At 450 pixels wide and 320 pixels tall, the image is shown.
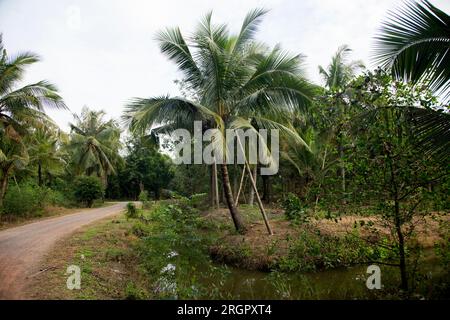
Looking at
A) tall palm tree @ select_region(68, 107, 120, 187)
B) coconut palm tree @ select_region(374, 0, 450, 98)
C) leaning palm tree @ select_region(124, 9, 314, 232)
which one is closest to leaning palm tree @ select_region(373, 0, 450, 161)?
coconut palm tree @ select_region(374, 0, 450, 98)

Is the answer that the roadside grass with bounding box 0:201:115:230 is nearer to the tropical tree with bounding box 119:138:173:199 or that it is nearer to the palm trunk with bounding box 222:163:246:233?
the palm trunk with bounding box 222:163:246:233

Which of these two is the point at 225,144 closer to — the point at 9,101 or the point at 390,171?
the point at 390,171

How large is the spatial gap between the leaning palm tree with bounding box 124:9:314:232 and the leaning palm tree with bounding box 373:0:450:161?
4256 millimetres

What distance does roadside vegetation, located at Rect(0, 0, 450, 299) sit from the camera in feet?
14.4

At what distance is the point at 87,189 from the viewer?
818 inches

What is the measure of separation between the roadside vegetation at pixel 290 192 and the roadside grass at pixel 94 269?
0.04 m

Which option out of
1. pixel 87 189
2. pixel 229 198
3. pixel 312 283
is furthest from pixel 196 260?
pixel 87 189

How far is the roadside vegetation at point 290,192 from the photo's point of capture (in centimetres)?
440

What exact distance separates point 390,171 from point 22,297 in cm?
633

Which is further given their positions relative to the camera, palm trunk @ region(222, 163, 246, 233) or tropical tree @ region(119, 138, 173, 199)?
tropical tree @ region(119, 138, 173, 199)

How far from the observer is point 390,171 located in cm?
460

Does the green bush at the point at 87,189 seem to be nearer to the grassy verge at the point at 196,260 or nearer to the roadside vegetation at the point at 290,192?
the roadside vegetation at the point at 290,192

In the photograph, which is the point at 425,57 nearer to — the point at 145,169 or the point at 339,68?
the point at 339,68
